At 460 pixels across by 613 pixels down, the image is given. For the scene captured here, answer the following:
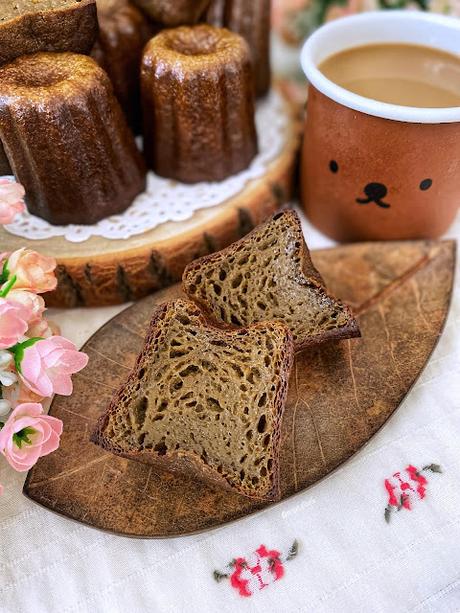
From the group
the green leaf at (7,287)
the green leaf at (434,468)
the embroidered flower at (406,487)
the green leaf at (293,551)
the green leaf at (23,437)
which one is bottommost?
the green leaf at (293,551)

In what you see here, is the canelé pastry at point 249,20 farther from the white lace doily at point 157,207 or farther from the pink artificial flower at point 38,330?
the pink artificial flower at point 38,330

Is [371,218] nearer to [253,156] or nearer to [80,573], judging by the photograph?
[253,156]

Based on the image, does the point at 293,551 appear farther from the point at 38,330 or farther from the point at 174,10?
the point at 174,10

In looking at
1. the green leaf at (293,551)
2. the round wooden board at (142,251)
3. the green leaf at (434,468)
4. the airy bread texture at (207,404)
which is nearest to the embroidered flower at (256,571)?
the green leaf at (293,551)

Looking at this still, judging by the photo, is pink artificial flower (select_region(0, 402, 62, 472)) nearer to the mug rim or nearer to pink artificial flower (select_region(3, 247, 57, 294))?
pink artificial flower (select_region(3, 247, 57, 294))

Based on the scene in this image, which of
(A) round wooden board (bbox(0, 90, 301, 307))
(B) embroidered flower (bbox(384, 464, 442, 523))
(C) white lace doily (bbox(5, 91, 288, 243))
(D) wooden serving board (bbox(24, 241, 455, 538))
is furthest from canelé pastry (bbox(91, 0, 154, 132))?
(B) embroidered flower (bbox(384, 464, 442, 523))

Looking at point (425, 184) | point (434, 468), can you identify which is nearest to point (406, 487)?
point (434, 468)
